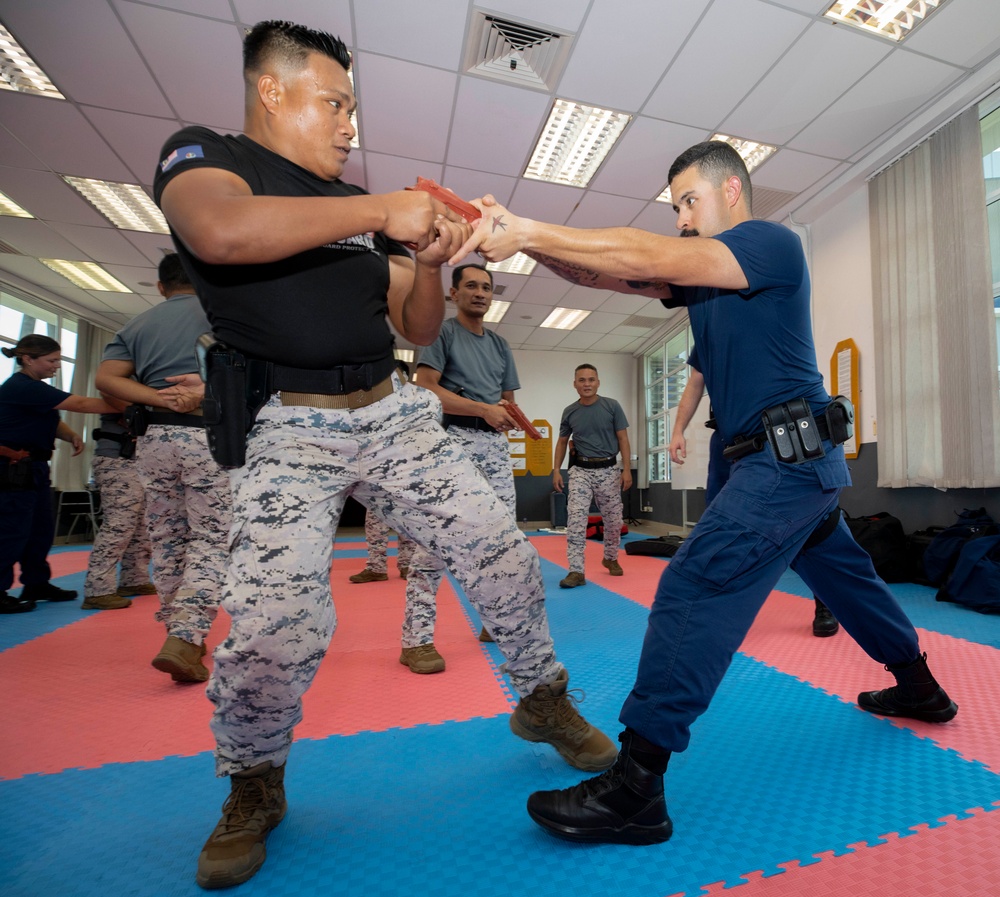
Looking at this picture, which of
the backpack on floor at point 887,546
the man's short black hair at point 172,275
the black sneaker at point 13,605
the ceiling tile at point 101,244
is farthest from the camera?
the ceiling tile at point 101,244

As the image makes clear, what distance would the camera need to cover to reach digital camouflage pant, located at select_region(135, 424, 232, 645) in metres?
2.21

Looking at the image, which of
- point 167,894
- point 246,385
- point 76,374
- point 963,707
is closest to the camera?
point 167,894

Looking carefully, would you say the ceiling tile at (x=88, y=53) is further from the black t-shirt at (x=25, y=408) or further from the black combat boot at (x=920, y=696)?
the black combat boot at (x=920, y=696)

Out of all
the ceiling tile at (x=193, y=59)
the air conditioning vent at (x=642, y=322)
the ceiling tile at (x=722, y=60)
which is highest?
the ceiling tile at (x=722, y=60)

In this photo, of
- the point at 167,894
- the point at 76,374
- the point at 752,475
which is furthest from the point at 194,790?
the point at 76,374

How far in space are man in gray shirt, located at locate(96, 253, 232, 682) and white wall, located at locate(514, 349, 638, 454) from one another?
947cm

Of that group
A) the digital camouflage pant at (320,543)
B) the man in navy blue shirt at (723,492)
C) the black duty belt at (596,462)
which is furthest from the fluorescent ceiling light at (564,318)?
the digital camouflage pant at (320,543)

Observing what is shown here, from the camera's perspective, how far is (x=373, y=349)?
4.33ft

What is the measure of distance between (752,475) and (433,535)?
2.72 ft

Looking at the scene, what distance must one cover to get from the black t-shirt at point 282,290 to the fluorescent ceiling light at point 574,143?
14.1ft

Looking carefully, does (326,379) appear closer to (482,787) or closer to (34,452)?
(482,787)

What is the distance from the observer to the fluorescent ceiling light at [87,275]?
802 cm

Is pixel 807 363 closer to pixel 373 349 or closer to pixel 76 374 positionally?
pixel 373 349

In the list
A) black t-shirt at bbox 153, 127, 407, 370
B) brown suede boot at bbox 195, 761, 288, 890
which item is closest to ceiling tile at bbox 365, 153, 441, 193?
black t-shirt at bbox 153, 127, 407, 370
